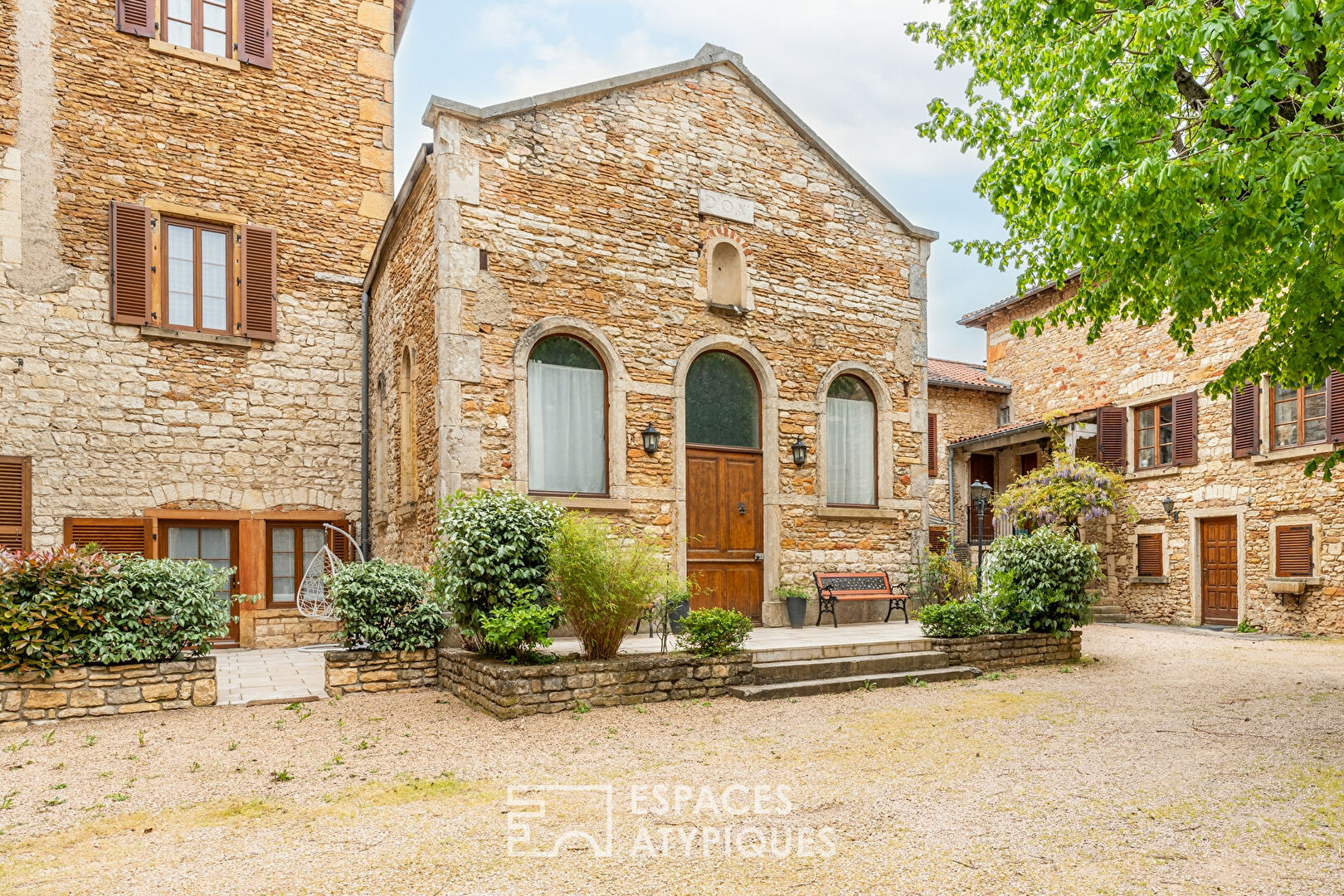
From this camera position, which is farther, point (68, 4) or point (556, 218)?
point (68, 4)

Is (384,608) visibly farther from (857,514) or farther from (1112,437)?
(1112,437)

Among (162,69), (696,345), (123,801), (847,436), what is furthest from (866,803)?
(162,69)

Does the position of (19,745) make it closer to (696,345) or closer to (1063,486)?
(696,345)

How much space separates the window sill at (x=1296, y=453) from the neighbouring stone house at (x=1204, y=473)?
0.06 feet

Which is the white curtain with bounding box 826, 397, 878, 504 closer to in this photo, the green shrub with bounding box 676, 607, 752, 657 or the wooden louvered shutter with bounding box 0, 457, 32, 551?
the green shrub with bounding box 676, 607, 752, 657

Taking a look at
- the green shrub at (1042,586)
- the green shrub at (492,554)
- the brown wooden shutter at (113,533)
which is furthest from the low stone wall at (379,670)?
the green shrub at (1042,586)

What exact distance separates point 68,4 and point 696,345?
8.33 metres

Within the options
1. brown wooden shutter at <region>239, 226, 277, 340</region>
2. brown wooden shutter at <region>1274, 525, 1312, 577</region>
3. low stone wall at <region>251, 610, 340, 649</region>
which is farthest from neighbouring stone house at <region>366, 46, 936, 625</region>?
brown wooden shutter at <region>1274, 525, 1312, 577</region>

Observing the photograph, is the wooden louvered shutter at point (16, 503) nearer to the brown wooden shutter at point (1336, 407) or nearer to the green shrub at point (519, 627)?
the green shrub at point (519, 627)

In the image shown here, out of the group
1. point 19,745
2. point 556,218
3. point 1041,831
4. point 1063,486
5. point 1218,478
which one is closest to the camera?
point 1041,831

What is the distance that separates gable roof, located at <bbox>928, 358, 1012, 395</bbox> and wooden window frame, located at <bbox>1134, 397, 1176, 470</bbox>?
3.86 meters

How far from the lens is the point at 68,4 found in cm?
1040

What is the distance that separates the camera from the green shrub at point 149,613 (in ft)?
21.6

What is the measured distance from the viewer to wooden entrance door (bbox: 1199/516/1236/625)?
14344mm
